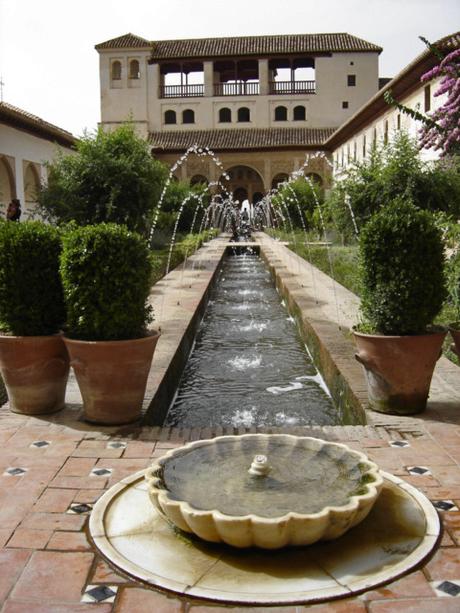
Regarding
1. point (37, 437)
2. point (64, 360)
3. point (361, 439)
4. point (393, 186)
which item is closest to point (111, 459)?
Answer: point (37, 437)

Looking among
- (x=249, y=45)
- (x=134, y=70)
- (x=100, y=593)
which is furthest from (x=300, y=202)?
(x=100, y=593)

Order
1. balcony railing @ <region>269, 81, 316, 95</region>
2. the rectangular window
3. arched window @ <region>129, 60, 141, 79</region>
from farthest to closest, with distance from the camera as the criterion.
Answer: arched window @ <region>129, 60, 141, 79</region> < balcony railing @ <region>269, 81, 316, 95</region> < the rectangular window

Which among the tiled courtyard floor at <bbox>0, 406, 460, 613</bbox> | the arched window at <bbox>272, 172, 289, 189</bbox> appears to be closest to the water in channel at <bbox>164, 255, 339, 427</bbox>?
the tiled courtyard floor at <bbox>0, 406, 460, 613</bbox>

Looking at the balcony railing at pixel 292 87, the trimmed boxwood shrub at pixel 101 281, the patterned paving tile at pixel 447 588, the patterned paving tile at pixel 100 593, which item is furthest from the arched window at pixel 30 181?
the balcony railing at pixel 292 87

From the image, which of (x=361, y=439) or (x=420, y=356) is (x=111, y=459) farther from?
(x=420, y=356)

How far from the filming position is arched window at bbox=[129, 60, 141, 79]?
39.3 m

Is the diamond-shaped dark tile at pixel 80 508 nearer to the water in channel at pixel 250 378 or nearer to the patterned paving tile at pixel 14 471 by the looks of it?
the patterned paving tile at pixel 14 471

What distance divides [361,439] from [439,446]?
390 millimetres

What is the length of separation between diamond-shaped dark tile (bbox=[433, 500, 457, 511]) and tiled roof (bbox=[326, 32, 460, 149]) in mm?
7862

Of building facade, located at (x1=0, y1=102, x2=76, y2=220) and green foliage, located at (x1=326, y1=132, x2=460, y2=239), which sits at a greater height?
building facade, located at (x1=0, y1=102, x2=76, y2=220)

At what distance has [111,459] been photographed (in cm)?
330

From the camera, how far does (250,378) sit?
587 centimetres

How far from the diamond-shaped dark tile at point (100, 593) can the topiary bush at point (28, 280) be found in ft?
7.03

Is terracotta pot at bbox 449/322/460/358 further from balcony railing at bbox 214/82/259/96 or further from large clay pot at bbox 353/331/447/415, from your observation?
balcony railing at bbox 214/82/259/96
